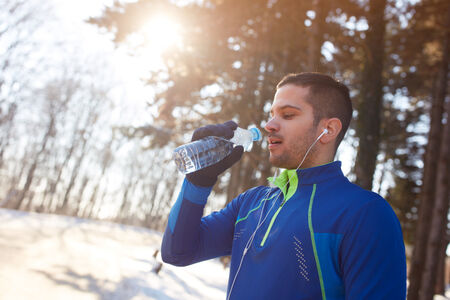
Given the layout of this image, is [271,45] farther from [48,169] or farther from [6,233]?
[48,169]

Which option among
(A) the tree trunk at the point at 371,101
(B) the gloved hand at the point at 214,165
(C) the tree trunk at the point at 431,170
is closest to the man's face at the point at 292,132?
(B) the gloved hand at the point at 214,165

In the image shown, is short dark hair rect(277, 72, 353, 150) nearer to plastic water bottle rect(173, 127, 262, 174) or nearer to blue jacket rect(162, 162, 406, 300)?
blue jacket rect(162, 162, 406, 300)

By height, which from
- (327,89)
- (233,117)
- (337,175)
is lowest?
(337,175)

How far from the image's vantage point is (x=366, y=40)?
7.03m

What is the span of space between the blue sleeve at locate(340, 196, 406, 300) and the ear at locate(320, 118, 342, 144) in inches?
24.9

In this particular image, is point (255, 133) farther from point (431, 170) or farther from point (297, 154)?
point (431, 170)

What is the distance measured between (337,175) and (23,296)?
16.9 ft

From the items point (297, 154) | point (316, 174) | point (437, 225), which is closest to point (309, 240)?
point (316, 174)

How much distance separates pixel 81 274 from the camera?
6434 mm

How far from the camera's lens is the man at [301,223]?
1271 millimetres

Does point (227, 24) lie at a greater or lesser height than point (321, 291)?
greater

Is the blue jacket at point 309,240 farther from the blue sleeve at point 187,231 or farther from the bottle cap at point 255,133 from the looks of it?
the bottle cap at point 255,133

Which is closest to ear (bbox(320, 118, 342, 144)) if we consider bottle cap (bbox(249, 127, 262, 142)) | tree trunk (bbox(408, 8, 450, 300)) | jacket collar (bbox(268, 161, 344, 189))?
jacket collar (bbox(268, 161, 344, 189))

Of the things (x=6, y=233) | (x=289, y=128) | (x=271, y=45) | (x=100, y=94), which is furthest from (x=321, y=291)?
(x=100, y=94)
